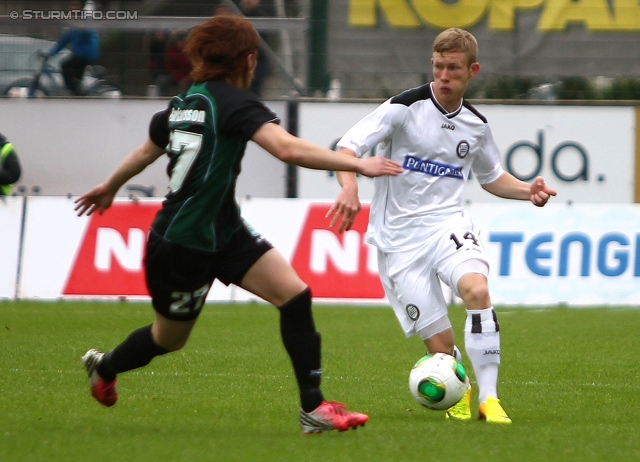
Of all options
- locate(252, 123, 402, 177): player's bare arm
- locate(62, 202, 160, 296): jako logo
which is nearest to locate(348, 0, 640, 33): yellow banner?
locate(62, 202, 160, 296): jako logo

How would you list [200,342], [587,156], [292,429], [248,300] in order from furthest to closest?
[587,156]
[248,300]
[200,342]
[292,429]

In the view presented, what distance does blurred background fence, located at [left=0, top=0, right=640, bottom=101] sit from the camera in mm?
15406

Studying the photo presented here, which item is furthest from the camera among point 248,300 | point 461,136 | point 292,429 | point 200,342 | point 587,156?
point 587,156

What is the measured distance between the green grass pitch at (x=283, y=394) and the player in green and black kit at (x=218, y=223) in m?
0.44

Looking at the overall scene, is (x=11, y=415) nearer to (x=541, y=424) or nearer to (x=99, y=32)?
(x=541, y=424)

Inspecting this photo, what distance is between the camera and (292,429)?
5.48 metres

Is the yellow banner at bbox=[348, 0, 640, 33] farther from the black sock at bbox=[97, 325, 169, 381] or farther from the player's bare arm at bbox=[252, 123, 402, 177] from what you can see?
the player's bare arm at bbox=[252, 123, 402, 177]

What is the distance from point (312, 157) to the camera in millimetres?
4871

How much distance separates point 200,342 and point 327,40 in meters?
7.10

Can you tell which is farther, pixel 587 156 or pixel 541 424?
pixel 587 156

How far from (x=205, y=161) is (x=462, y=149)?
5.84ft

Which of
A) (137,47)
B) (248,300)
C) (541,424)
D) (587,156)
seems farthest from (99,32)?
(541,424)

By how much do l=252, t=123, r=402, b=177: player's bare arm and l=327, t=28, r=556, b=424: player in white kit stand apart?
111 centimetres

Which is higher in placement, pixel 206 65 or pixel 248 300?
pixel 206 65
